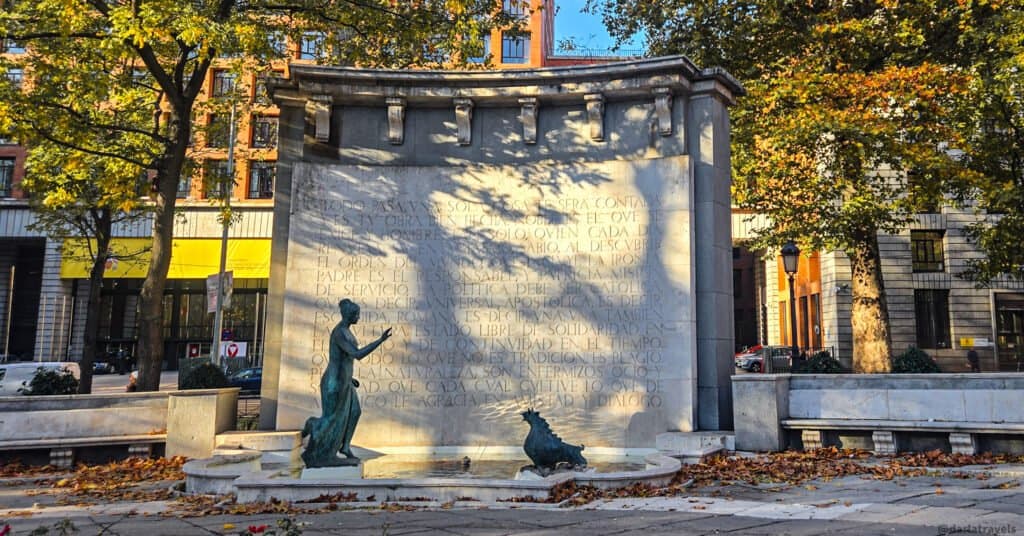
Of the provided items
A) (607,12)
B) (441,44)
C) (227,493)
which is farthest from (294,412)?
(607,12)

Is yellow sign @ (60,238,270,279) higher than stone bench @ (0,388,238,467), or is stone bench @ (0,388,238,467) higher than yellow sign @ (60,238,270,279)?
yellow sign @ (60,238,270,279)

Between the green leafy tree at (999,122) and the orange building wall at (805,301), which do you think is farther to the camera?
the orange building wall at (805,301)

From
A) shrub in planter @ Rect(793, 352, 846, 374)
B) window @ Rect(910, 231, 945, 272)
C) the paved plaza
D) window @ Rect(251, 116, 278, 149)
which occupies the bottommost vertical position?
the paved plaza

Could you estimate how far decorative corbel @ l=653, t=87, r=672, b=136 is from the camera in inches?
530

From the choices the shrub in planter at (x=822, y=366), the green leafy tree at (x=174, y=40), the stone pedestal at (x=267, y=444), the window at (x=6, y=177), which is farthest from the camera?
the window at (x=6, y=177)

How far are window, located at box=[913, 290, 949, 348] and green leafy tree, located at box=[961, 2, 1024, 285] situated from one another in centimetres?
1863

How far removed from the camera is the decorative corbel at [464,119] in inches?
555

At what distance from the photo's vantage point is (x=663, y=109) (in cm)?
1352

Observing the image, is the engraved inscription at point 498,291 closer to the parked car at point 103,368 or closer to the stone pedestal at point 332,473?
A: the stone pedestal at point 332,473

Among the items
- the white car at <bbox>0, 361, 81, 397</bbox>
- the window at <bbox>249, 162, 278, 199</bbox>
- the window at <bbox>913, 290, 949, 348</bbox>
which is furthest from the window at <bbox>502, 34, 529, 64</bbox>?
the white car at <bbox>0, 361, 81, 397</bbox>

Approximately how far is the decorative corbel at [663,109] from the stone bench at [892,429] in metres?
5.60

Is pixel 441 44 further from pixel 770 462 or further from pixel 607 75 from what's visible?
pixel 770 462

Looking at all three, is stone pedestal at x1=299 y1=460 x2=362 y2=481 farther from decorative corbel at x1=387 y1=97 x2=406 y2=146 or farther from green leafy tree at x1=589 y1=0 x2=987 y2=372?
green leafy tree at x1=589 y1=0 x2=987 y2=372

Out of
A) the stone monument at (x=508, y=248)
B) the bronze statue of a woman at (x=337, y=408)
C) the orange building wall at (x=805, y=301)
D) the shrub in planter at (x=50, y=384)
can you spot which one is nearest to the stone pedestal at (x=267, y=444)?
the stone monument at (x=508, y=248)
